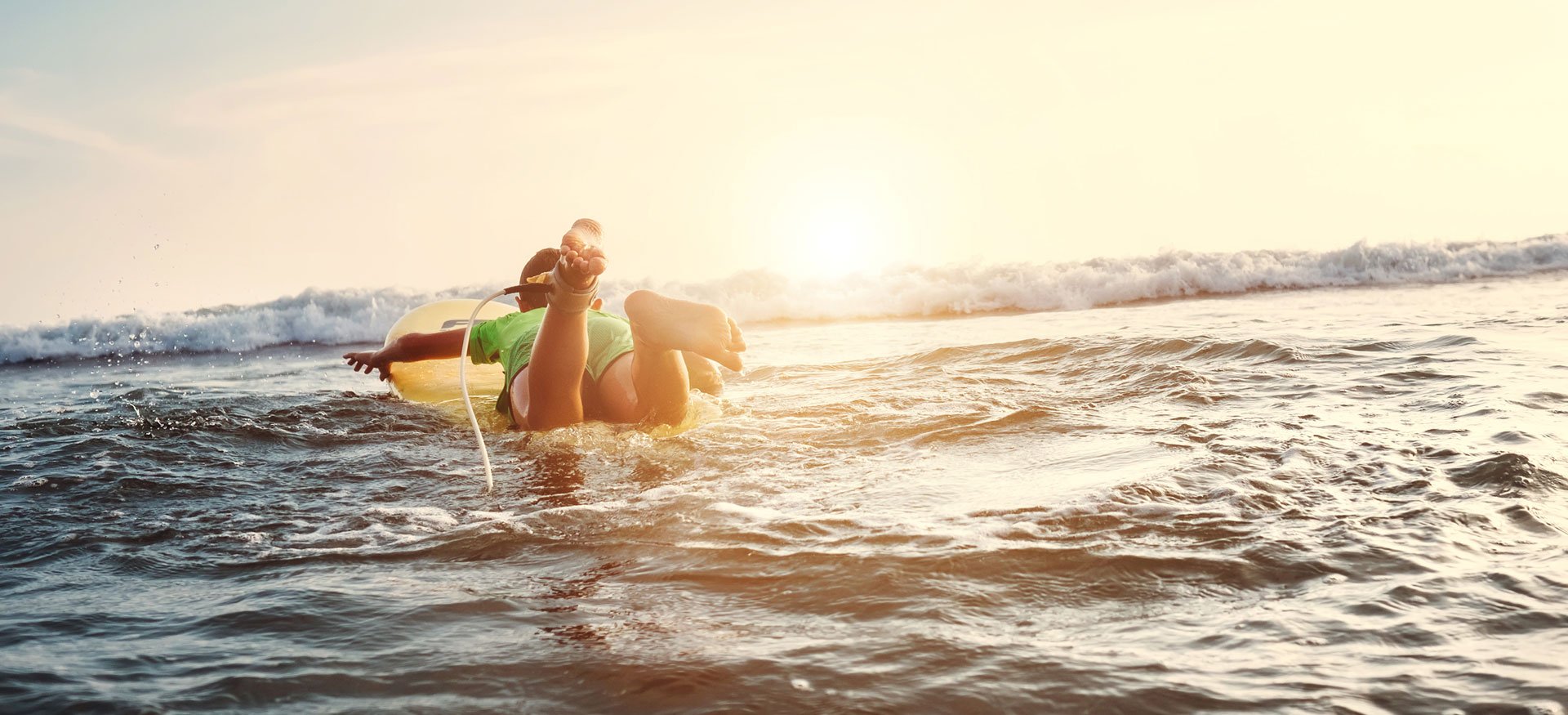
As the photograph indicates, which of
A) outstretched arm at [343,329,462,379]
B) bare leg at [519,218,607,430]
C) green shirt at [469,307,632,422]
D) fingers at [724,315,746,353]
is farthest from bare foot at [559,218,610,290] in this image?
outstretched arm at [343,329,462,379]

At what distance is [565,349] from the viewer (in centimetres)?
471

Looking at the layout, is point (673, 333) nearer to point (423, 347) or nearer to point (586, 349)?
point (586, 349)

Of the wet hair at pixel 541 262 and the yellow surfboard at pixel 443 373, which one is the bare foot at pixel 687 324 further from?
the yellow surfboard at pixel 443 373

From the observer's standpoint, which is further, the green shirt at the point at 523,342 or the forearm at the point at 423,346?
the forearm at the point at 423,346

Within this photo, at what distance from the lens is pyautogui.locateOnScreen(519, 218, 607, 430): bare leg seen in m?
4.11

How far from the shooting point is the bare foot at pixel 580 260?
4.09 metres

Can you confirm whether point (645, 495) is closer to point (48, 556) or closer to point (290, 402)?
point (48, 556)

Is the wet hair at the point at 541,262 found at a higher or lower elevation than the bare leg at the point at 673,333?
higher

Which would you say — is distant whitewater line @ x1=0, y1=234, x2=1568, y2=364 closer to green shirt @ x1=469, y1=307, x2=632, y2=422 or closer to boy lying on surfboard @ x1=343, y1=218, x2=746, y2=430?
boy lying on surfboard @ x1=343, y1=218, x2=746, y2=430

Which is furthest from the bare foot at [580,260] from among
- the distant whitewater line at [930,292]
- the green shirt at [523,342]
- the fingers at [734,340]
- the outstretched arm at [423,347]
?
the distant whitewater line at [930,292]

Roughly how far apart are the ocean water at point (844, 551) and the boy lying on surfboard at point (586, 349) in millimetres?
214

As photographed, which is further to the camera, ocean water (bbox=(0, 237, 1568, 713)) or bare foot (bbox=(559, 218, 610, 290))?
bare foot (bbox=(559, 218, 610, 290))

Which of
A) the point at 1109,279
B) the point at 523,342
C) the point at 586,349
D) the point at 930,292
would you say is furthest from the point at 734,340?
the point at 1109,279

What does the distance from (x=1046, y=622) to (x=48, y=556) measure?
132 inches
